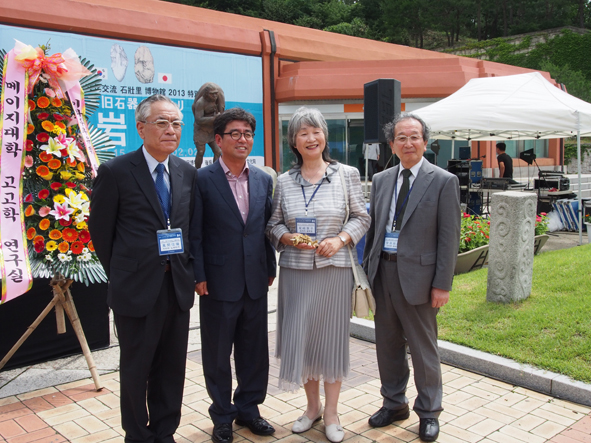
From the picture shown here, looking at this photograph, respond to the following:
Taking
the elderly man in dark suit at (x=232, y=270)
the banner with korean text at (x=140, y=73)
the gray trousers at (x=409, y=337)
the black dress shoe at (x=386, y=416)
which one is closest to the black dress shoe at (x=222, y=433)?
the elderly man in dark suit at (x=232, y=270)

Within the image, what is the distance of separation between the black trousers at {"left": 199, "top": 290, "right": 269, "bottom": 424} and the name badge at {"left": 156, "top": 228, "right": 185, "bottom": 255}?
0.48 m

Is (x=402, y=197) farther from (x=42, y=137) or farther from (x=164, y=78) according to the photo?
(x=164, y=78)

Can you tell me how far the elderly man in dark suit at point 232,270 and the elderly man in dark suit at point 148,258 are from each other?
159 millimetres

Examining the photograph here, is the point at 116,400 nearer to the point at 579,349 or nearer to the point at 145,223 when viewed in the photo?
the point at 145,223

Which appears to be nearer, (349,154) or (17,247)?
(17,247)

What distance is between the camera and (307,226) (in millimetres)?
3014

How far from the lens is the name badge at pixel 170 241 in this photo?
2.73 m

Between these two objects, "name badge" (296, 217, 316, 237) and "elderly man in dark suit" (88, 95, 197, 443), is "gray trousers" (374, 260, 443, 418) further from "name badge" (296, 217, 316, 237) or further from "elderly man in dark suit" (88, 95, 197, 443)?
"elderly man in dark suit" (88, 95, 197, 443)

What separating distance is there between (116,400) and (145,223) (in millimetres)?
1596

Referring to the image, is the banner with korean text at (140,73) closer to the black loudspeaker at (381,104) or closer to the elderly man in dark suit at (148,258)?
the black loudspeaker at (381,104)

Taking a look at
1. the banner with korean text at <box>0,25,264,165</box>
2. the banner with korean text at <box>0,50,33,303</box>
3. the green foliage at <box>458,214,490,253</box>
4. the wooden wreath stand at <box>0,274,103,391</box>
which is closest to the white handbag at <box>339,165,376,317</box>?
the wooden wreath stand at <box>0,274,103,391</box>

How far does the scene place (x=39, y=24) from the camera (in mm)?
12047

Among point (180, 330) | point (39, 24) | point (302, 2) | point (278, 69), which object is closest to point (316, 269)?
point (180, 330)

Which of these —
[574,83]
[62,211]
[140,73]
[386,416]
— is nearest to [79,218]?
[62,211]
